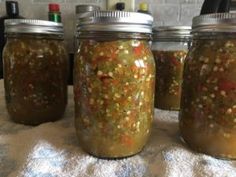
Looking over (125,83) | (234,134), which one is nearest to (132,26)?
(125,83)

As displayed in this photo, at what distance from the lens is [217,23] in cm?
29

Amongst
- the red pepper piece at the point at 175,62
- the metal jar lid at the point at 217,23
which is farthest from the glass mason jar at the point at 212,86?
the red pepper piece at the point at 175,62

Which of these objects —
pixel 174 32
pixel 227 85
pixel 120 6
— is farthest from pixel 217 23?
pixel 120 6

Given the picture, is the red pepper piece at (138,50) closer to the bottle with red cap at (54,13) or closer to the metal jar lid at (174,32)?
the metal jar lid at (174,32)

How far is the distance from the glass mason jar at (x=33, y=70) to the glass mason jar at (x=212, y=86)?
22 centimetres

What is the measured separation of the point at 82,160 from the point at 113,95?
0.30ft

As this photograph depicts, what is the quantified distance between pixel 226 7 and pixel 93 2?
0.58 metres

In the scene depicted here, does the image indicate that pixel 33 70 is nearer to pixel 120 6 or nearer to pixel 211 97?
pixel 211 97

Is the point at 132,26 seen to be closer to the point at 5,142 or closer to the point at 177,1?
the point at 5,142

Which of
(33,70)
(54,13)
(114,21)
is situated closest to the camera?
(114,21)

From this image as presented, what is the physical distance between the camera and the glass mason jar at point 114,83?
11.3 inches

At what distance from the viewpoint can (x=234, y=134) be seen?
0.98 ft

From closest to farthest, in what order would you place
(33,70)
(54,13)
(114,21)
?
(114,21), (33,70), (54,13)

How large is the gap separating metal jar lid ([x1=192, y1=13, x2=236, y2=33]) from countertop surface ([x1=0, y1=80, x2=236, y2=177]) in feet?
0.52
